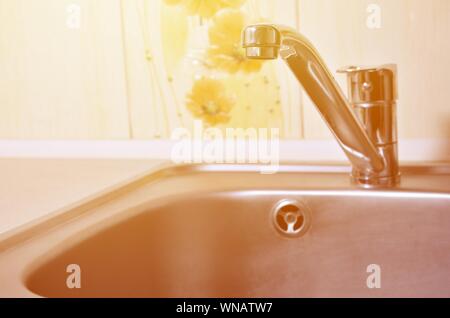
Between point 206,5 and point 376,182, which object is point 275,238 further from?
point 206,5

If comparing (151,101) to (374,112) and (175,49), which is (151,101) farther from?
(374,112)

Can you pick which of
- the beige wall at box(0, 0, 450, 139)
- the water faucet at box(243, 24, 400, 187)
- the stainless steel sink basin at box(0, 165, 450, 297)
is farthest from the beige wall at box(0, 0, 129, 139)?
the water faucet at box(243, 24, 400, 187)

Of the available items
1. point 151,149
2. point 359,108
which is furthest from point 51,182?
point 359,108

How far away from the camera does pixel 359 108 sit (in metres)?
0.67

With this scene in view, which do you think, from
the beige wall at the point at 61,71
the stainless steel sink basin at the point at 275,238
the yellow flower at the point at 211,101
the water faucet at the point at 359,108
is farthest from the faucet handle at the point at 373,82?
the beige wall at the point at 61,71

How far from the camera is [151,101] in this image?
869 mm

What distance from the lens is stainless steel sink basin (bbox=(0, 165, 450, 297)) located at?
63cm

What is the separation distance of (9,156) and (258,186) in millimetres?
487

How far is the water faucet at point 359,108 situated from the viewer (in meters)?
0.59

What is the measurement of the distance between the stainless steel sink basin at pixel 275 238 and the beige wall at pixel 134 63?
132 mm

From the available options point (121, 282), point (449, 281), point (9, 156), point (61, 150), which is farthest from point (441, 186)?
point (9, 156)

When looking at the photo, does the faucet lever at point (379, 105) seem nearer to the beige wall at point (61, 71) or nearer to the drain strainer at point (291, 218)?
the drain strainer at point (291, 218)

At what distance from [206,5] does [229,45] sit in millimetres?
70

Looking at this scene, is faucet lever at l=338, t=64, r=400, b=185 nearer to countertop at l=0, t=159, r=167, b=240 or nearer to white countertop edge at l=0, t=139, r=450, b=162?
white countertop edge at l=0, t=139, r=450, b=162
